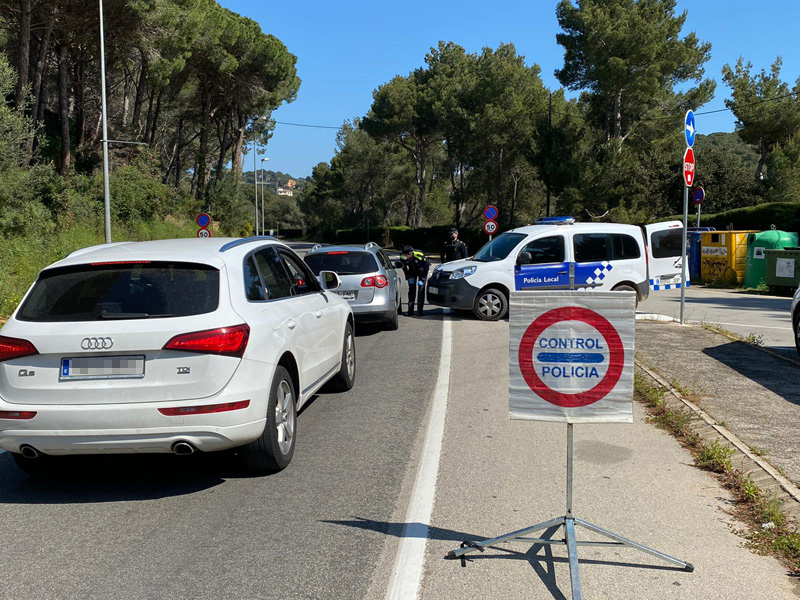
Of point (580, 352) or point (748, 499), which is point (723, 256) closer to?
point (748, 499)

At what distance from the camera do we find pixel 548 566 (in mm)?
3963

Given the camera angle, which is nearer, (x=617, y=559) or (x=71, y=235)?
(x=617, y=559)

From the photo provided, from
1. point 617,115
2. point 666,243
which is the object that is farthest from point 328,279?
point 617,115

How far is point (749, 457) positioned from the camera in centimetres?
554

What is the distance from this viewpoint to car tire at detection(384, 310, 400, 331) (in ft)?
44.0

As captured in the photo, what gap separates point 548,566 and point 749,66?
48827 mm

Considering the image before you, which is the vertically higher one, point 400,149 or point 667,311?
point 400,149

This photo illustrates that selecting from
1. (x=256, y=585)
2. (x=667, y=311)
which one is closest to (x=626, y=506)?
(x=256, y=585)

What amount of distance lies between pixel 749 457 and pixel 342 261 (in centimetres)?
863

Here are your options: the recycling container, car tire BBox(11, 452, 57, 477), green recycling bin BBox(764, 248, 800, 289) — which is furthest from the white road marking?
the recycling container

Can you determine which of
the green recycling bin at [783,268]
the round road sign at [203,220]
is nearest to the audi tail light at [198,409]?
the green recycling bin at [783,268]

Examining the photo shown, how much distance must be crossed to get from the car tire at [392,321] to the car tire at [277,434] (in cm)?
756

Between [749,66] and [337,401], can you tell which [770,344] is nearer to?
[337,401]

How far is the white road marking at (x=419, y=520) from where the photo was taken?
375 centimetres
